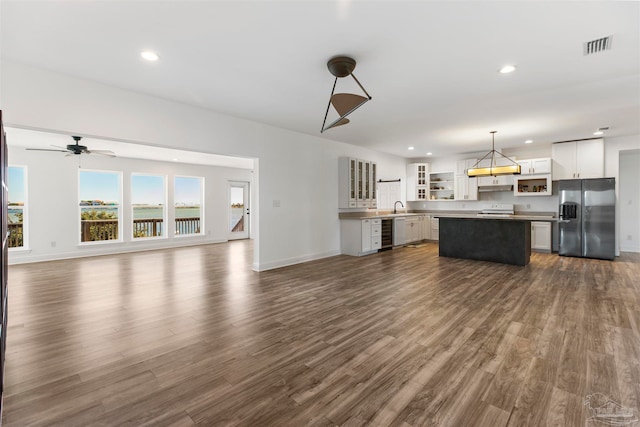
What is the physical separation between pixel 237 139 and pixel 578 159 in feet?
24.5

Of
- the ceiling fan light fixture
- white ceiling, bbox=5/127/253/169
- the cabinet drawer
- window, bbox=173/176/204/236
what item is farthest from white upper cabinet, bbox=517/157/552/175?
window, bbox=173/176/204/236

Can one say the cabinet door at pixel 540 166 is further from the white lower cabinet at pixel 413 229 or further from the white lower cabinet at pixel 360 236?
the white lower cabinet at pixel 360 236

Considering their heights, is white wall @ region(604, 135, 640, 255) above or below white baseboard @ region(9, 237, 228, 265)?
above

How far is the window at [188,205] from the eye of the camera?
30.1 ft

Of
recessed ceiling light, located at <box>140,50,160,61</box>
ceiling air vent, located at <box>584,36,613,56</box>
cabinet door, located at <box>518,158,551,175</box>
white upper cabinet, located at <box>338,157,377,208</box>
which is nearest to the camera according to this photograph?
ceiling air vent, located at <box>584,36,613,56</box>

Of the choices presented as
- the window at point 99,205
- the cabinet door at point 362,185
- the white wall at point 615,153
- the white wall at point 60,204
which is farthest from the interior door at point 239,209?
the white wall at point 615,153

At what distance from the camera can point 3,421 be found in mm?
1650

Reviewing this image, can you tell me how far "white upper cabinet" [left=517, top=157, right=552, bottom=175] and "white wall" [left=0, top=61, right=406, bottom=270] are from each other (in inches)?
137

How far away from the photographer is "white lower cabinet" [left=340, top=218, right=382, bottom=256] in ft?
22.2

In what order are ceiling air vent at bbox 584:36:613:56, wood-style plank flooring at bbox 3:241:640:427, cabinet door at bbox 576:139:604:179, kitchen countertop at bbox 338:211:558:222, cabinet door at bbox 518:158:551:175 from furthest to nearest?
1. cabinet door at bbox 518:158:551:175
2. cabinet door at bbox 576:139:604:179
3. kitchen countertop at bbox 338:211:558:222
4. ceiling air vent at bbox 584:36:613:56
5. wood-style plank flooring at bbox 3:241:640:427

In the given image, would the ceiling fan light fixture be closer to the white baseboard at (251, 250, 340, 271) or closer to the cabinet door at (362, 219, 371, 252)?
the cabinet door at (362, 219, 371, 252)

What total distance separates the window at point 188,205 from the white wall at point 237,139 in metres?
4.84

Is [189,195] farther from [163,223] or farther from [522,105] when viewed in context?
[522,105]

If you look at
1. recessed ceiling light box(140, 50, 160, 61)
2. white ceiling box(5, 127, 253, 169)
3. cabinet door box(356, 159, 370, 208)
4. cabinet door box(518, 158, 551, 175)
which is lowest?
cabinet door box(356, 159, 370, 208)
